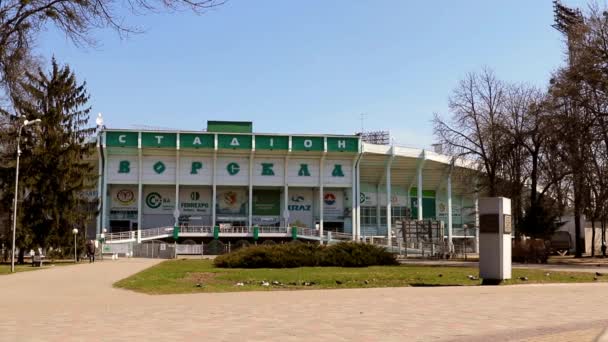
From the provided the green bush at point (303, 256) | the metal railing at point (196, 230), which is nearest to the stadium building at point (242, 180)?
the metal railing at point (196, 230)

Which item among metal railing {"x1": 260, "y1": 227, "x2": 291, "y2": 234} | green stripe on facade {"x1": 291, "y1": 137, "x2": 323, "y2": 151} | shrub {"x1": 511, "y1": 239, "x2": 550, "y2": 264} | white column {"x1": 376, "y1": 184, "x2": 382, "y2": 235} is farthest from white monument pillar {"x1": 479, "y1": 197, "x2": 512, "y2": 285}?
white column {"x1": 376, "y1": 184, "x2": 382, "y2": 235}

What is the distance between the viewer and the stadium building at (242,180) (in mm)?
69938

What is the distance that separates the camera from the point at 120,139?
69.2 m

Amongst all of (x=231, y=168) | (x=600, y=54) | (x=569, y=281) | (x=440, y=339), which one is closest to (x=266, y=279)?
(x=569, y=281)

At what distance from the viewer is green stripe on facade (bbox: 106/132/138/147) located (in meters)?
69.1

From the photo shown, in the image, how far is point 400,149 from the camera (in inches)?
3000

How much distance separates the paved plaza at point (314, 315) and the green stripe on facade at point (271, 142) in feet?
179

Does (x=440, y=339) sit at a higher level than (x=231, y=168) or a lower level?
lower

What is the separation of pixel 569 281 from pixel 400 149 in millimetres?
56225

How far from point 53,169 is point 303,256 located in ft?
67.6

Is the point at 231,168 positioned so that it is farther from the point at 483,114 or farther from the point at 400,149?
the point at 483,114

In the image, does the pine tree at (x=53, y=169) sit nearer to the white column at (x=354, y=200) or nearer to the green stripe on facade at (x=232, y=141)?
the green stripe on facade at (x=232, y=141)

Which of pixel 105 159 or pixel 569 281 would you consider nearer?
pixel 569 281

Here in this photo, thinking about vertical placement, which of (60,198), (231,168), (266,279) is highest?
(231,168)
